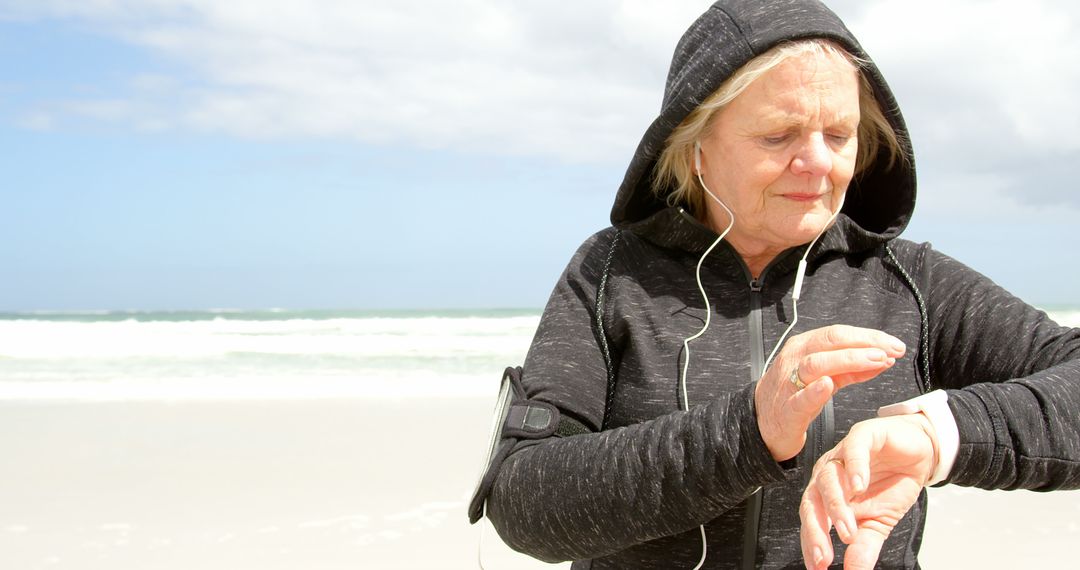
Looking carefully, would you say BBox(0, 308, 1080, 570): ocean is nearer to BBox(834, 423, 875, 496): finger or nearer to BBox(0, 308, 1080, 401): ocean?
BBox(0, 308, 1080, 401): ocean

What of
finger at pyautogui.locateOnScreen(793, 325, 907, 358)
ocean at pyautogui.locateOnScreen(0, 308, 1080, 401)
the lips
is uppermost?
the lips

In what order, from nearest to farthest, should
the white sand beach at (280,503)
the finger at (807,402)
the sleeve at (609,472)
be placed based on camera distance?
the finger at (807,402) → the sleeve at (609,472) → the white sand beach at (280,503)

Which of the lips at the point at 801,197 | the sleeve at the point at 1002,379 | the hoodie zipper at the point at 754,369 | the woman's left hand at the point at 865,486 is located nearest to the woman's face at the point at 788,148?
the lips at the point at 801,197

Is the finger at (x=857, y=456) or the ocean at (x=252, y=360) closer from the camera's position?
the finger at (x=857, y=456)

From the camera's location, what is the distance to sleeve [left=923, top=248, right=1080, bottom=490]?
4.64ft

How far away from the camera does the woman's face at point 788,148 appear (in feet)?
5.57

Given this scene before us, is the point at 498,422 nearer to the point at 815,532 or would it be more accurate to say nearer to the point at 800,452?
the point at 800,452

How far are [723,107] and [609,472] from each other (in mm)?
732

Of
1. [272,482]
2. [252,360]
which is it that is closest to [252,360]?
[252,360]

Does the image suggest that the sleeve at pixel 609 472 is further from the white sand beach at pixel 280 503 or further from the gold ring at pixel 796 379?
the white sand beach at pixel 280 503

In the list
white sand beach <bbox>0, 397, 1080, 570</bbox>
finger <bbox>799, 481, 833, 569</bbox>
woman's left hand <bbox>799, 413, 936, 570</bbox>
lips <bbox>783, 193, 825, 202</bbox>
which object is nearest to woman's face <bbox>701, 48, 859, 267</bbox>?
lips <bbox>783, 193, 825, 202</bbox>

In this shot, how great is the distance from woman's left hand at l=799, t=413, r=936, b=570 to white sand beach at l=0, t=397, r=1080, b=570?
343cm

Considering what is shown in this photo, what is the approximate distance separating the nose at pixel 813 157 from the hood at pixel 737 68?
18 centimetres

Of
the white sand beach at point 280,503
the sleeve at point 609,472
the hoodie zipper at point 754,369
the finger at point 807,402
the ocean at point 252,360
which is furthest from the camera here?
the ocean at point 252,360
